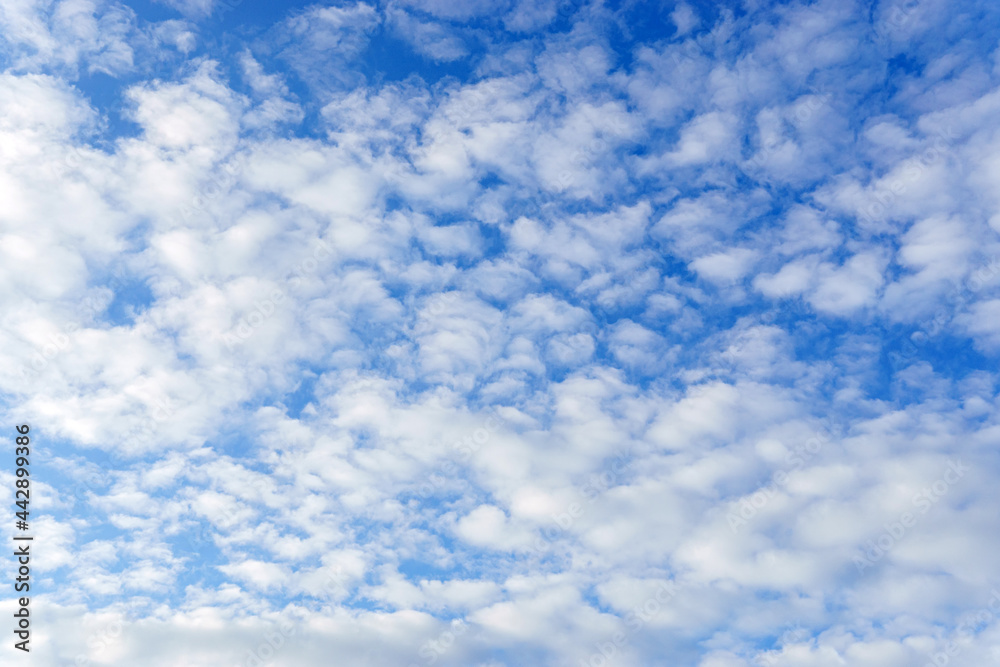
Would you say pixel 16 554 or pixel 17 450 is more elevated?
pixel 17 450

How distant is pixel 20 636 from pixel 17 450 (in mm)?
13293

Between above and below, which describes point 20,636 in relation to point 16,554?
below

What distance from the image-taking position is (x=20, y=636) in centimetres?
4225

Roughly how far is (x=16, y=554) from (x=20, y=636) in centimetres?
593

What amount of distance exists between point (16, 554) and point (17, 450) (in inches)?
290

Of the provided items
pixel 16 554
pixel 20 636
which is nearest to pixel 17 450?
pixel 16 554

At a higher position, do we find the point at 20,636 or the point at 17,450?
the point at 17,450

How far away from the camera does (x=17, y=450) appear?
1628 inches

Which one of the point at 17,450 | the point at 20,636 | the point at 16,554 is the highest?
the point at 17,450

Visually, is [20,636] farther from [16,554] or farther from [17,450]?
[17,450]

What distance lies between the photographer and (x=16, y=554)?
41.8m
